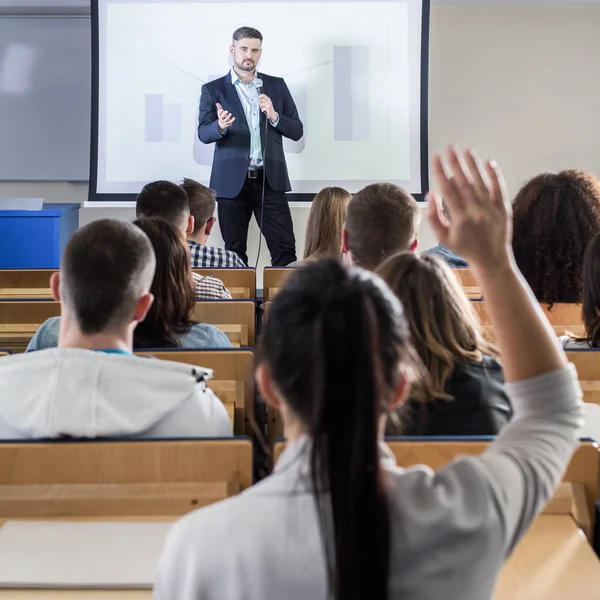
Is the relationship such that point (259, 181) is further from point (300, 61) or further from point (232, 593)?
point (232, 593)

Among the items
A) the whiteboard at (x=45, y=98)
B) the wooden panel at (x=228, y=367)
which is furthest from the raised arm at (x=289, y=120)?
the wooden panel at (x=228, y=367)

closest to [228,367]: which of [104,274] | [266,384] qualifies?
[104,274]

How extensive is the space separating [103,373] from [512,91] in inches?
227

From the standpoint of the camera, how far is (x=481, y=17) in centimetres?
655

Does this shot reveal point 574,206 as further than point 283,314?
Yes

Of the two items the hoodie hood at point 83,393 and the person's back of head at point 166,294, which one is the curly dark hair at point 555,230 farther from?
the hoodie hood at point 83,393

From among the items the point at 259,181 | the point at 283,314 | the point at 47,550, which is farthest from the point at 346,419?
the point at 259,181

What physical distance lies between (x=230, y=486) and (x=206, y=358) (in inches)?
25.7

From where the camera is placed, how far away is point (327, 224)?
12.7 feet

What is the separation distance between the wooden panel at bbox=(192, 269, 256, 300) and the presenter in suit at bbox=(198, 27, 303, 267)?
215 cm

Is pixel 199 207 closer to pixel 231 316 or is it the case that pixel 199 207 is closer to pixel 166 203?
pixel 166 203

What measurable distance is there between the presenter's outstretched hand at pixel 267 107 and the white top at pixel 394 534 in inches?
198

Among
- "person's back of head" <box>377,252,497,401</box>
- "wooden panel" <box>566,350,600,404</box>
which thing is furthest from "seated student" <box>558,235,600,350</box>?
"person's back of head" <box>377,252,497,401</box>

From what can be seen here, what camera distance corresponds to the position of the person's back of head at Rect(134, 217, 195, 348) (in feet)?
7.65
